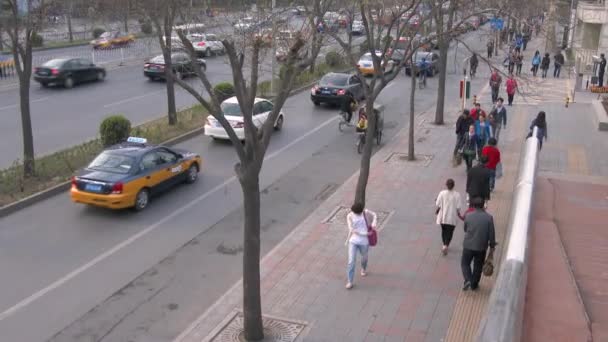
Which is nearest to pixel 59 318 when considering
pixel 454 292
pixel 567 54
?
pixel 454 292

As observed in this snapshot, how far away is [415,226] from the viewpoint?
13508 millimetres

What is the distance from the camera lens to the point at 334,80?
28.3 metres

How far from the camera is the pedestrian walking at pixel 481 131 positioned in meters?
17.5

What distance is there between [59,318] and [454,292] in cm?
581

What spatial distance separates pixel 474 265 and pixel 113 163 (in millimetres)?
8211

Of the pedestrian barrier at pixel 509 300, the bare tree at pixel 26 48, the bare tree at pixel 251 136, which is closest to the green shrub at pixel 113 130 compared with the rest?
the bare tree at pixel 26 48

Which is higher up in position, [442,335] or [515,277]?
[515,277]

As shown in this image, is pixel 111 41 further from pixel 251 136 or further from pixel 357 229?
pixel 251 136

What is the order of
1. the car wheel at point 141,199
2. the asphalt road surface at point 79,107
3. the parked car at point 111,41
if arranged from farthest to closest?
the parked car at point 111,41, the asphalt road surface at point 79,107, the car wheel at point 141,199

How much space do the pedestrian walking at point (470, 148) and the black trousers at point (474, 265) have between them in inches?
269

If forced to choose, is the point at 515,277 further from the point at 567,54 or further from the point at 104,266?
the point at 567,54

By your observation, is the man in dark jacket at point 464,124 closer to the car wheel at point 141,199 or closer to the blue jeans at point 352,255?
the car wheel at point 141,199

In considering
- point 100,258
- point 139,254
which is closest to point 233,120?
point 139,254

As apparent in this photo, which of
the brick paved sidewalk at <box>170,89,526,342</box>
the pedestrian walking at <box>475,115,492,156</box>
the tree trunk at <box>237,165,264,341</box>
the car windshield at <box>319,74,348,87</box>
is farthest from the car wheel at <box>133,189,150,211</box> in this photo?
the car windshield at <box>319,74,348,87</box>
